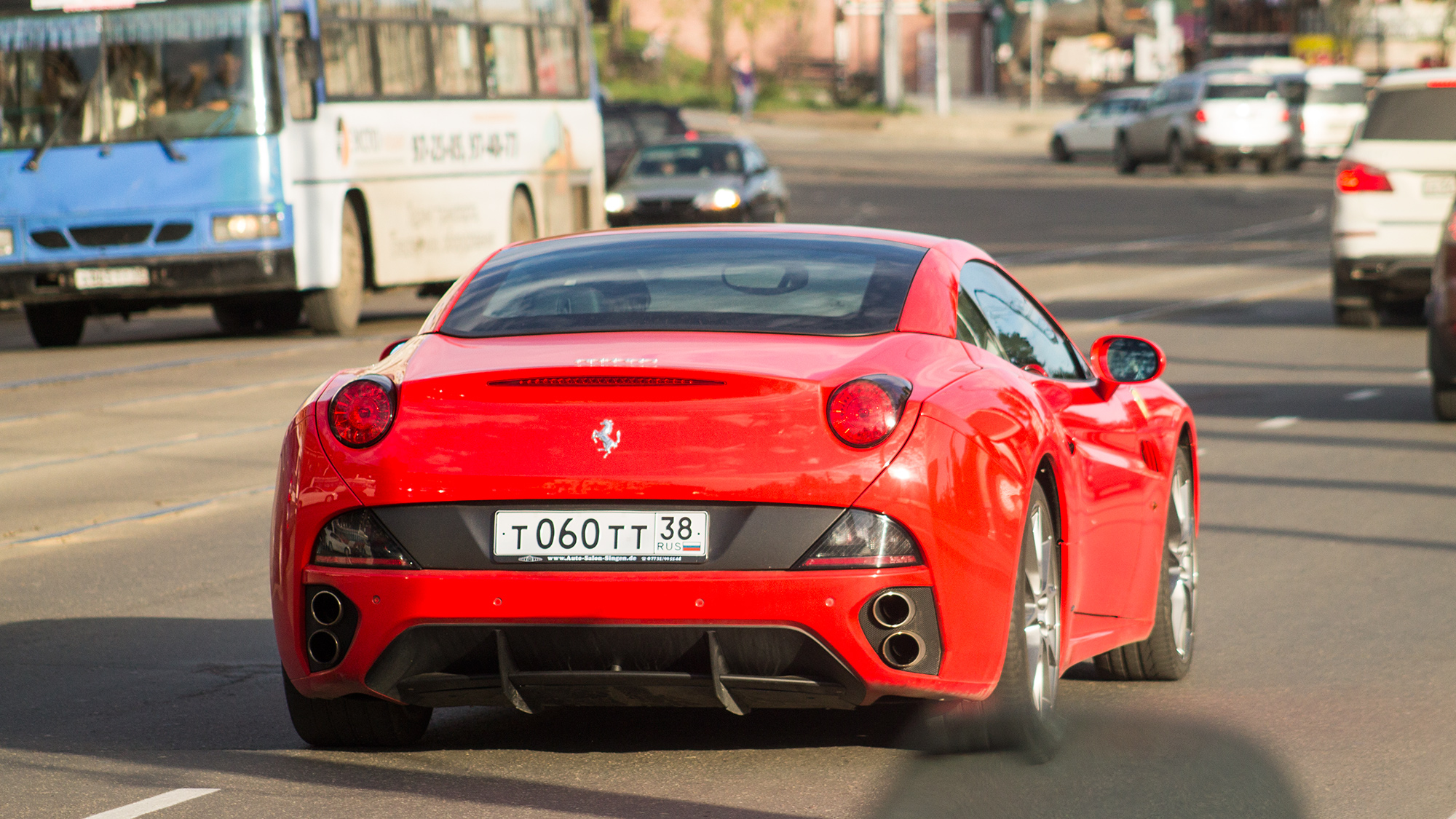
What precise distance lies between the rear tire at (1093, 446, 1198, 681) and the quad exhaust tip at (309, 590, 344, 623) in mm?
2375

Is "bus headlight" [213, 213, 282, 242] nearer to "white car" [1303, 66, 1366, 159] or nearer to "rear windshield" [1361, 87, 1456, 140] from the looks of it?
"rear windshield" [1361, 87, 1456, 140]

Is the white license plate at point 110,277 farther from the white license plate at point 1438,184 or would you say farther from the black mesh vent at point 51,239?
the white license plate at point 1438,184

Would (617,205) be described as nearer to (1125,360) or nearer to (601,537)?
(1125,360)

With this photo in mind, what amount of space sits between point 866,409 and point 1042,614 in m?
0.82

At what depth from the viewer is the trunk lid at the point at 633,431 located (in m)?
4.88

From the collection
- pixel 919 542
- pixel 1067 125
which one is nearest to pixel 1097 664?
pixel 919 542

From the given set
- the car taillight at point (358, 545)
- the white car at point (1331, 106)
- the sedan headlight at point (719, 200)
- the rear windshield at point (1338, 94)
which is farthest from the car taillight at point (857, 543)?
the rear windshield at point (1338, 94)

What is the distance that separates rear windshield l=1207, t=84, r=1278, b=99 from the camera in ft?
149

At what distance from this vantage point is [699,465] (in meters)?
4.88

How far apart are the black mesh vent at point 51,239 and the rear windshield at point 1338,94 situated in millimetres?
36527

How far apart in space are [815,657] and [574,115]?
2037 centimetres

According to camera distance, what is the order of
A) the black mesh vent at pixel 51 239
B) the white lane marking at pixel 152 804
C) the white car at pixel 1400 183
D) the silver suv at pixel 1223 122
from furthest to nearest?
the silver suv at pixel 1223 122 < the black mesh vent at pixel 51 239 < the white car at pixel 1400 183 < the white lane marking at pixel 152 804

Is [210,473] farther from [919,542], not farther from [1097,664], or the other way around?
[919,542]

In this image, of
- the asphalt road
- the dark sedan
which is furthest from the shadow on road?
the dark sedan
